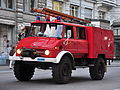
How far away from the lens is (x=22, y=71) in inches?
555

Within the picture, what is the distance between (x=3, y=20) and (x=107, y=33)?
14.7 metres

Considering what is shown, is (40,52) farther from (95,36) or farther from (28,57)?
(95,36)

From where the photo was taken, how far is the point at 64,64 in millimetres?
13266

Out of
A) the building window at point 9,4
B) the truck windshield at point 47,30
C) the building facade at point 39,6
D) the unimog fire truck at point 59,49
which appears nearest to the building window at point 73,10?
the building facade at point 39,6

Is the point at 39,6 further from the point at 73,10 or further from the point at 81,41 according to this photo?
the point at 81,41

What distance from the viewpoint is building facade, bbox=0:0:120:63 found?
30.2 meters

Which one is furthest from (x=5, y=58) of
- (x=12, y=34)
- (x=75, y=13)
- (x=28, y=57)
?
(x=28, y=57)

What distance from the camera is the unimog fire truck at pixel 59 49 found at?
42.4ft

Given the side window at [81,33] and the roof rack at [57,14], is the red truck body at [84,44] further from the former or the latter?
the roof rack at [57,14]

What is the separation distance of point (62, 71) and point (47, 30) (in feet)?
5.84

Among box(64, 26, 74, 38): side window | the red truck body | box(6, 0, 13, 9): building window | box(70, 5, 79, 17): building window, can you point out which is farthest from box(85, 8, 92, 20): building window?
box(64, 26, 74, 38): side window

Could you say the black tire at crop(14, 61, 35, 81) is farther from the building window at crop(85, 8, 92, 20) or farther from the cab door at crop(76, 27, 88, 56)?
the building window at crop(85, 8, 92, 20)

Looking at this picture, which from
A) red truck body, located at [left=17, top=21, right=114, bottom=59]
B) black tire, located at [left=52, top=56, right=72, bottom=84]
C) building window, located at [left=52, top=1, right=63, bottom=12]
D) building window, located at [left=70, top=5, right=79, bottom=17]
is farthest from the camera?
building window, located at [left=70, top=5, right=79, bottom=17]

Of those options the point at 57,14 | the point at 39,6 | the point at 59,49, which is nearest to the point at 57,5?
the point at 39,6
